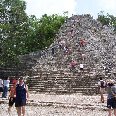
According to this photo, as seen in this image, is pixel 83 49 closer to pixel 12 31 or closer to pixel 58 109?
pixel 12 31

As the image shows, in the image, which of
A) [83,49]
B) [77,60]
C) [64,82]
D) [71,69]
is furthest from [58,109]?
[83,49]

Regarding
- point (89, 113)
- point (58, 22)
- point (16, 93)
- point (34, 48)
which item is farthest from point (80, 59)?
point (58, 22)

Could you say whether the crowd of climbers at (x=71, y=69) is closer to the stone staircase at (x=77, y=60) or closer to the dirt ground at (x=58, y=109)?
the stone staircase at (x=77, y=60)

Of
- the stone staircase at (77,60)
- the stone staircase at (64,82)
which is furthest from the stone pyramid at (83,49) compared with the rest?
the stone staircase at (64,82)

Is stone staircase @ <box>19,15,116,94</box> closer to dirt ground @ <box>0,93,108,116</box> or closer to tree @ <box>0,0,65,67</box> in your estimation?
tree @ <box>0,0,65,67</box>

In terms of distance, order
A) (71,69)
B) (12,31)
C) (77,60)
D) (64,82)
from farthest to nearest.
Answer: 1. (12,31)
2. (77,60)
3. (71,69)
4. (64,82)

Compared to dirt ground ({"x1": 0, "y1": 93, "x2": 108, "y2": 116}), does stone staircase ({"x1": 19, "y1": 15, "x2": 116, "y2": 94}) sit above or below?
above

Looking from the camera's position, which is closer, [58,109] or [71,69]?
[58,109]

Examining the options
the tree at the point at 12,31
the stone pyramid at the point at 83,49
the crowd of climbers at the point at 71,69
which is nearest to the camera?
the crowd of climbers at the point at 71,69

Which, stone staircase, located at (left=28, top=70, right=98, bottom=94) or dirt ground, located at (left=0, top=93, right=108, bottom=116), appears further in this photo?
stone staircase, located at (left=28, top=70, right=98, bottom=94)

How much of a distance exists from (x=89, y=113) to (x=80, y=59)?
19610 mm

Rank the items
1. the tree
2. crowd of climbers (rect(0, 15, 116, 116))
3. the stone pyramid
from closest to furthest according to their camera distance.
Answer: crowd of climbers (rect(0, 15, 116, 116)) < the stone pyramid < the tree

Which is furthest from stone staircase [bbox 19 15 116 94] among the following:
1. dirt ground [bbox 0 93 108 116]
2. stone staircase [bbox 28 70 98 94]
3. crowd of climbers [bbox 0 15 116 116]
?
dirt ground [bbox 0 93 108 116]

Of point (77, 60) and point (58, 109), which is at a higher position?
point (77, 60)
